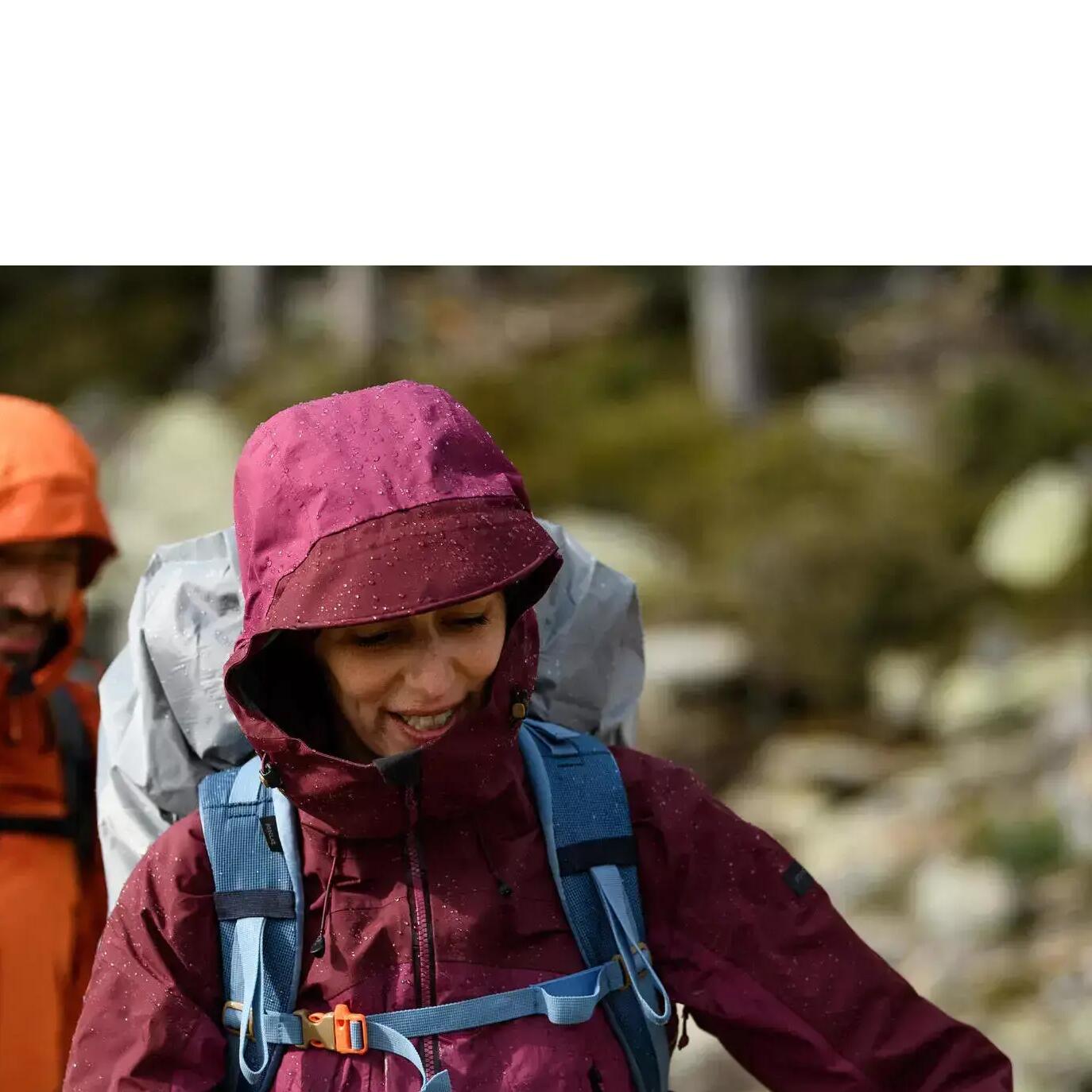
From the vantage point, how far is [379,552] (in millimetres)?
1890

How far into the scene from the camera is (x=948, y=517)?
41.9 feet

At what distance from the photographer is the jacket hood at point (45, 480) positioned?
2832mm

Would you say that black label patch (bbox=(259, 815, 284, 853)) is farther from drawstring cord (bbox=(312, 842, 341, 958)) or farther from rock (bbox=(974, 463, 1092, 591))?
rock (bbox=(974, 463, 1092, 591))

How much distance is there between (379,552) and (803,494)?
451 inches

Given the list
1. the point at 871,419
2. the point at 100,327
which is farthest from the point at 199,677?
the point at 100,327

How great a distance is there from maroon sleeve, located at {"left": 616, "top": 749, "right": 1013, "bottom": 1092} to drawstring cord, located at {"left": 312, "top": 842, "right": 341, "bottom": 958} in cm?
41

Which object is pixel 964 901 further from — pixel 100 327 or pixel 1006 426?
pixel 100 327

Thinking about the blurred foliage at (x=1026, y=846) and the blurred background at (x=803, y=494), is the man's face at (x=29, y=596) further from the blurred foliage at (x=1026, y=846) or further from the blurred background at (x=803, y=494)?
the blurred foliage at (x=1026, y=846)

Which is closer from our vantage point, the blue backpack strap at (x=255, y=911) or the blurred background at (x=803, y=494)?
the blue backpack strap at (x=255, y=911)

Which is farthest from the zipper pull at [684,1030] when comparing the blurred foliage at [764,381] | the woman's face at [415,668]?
the blurred foliage at [764,381]

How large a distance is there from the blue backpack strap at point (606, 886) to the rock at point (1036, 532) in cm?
1030

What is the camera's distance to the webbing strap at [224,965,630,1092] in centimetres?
201
